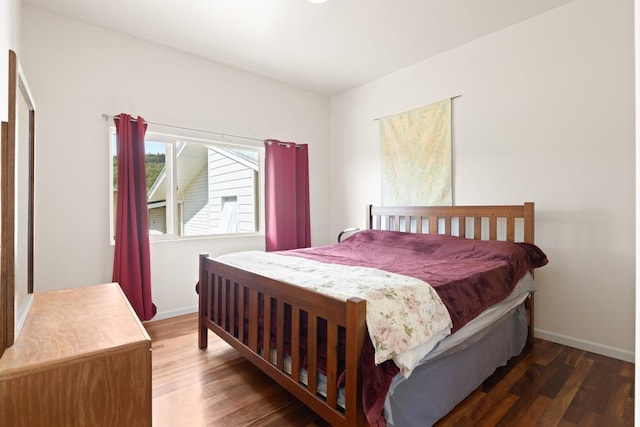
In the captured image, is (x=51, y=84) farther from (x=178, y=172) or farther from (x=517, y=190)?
(x=517, y=190)

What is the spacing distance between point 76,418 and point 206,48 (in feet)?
10.2

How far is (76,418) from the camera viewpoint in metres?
0.90

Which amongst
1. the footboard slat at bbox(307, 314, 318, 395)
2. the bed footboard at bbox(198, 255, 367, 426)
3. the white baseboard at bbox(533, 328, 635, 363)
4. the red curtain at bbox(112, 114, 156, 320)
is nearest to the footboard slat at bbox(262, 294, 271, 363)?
the bed footboard at bbox(198, 255, 367, 426)

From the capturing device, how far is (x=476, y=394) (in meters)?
1.84

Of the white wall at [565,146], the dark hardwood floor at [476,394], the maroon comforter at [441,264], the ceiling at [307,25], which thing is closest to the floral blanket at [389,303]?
the maroon comforter at [441,264]

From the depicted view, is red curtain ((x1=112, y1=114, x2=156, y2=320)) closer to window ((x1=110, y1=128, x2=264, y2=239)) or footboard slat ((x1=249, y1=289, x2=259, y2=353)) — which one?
window ((x1=110, y1=128, x2=264, y2=239))

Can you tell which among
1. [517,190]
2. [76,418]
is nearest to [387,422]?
[76,418]

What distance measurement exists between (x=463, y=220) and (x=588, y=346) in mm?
1260

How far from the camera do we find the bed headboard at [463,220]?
2590 mm

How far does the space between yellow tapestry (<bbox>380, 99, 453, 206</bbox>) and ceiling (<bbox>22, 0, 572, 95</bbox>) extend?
0.60 m

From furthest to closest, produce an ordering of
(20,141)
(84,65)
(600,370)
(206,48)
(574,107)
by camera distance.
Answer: (206,48) → (84,65) → (574,107) → (600,370) → (20,141)

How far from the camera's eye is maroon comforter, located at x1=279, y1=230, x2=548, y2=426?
126cm

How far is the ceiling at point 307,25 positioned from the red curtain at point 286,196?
3.12ft

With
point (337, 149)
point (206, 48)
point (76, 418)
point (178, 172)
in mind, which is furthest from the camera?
point (337, 149)
